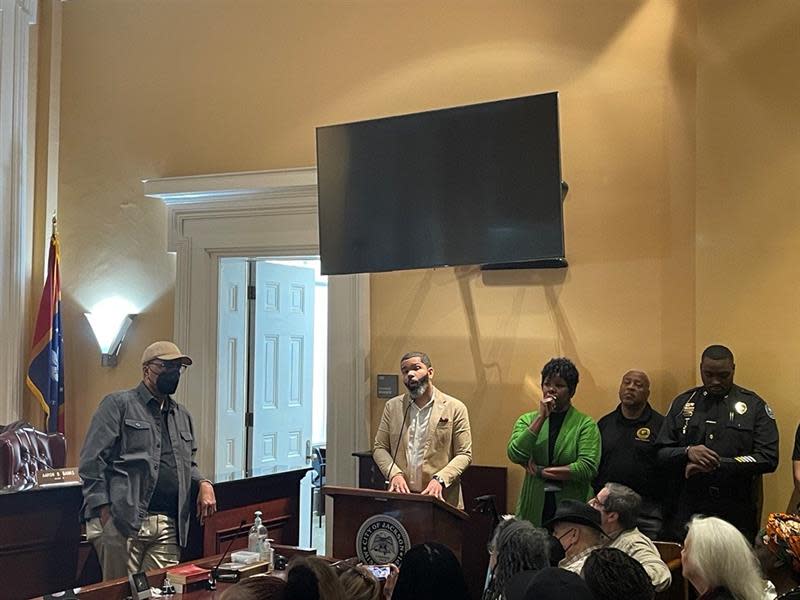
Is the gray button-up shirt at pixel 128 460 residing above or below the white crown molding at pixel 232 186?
below

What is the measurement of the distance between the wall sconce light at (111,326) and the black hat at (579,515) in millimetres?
3732

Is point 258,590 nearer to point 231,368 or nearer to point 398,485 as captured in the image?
point 398,485

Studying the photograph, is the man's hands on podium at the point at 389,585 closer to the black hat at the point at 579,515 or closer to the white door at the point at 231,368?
the black hat at the point at 579,515

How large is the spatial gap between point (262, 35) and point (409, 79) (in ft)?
3.59

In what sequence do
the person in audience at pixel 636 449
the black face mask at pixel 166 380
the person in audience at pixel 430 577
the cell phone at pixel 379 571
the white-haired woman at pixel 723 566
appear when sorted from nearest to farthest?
the person in audience at pixel 430 577
the white-haired woman at pixel 723 566
the cell phone at pixel 379 571
the black face mask at pixel 166 380
the person in audience at pixel 636 449

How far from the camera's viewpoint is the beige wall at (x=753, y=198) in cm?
456

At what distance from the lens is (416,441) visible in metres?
4.50

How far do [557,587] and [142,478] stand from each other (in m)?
2.38

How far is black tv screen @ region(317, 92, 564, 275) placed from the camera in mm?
4469

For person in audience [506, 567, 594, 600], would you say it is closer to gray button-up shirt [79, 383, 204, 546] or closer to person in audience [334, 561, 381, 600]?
person in audience [334, 561, 381, 600]

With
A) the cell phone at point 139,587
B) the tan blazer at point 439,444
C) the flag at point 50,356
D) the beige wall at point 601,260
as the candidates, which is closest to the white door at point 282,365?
the flag at point 50,356

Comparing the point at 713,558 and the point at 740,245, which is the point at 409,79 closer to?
the point at 740,245

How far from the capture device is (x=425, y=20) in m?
5.56

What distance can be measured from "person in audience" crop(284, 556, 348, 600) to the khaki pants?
1.99 m
